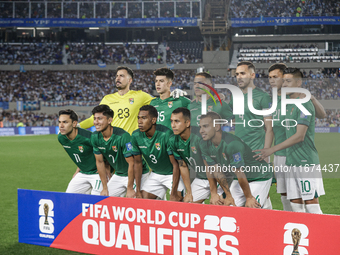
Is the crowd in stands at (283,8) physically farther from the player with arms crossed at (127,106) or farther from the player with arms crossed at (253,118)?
the player with arms crossed at (253,118)

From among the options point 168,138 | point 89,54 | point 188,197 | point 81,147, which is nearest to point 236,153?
point 188,197

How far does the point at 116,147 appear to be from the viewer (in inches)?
196

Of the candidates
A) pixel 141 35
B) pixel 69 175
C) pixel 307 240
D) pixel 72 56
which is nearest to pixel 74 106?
pixel 72 56

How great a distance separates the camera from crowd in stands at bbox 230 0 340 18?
39188 millimetres

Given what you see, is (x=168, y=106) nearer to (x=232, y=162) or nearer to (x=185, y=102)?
(x=185, y=102)

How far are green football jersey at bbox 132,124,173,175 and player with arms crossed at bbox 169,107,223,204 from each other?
192mm

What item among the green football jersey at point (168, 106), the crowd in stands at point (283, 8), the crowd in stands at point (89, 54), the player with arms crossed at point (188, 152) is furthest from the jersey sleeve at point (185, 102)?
the crowd in stands at point (283, 8)

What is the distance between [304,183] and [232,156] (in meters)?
0.93

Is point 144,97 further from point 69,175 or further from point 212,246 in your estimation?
point 69,175

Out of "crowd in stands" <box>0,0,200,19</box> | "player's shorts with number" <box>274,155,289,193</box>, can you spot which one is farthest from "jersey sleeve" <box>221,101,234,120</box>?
"crowd in stands" <box>0,0,200,19</box>

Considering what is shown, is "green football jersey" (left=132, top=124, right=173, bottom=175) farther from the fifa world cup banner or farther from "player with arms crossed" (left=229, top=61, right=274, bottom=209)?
"player with arms crossed" (left=229, top=61, right=274, bottom=209)

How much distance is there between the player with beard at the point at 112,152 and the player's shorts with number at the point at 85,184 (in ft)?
0.92

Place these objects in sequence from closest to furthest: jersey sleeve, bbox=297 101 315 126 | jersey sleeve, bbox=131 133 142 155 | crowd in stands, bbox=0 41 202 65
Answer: jersey sleeve, bbox=297 101 315 126 < jersey sleeve, bbox=131 133 142 155 < crowd in stands, bbox=0 41 202 65

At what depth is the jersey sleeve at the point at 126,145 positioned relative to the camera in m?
4.82
